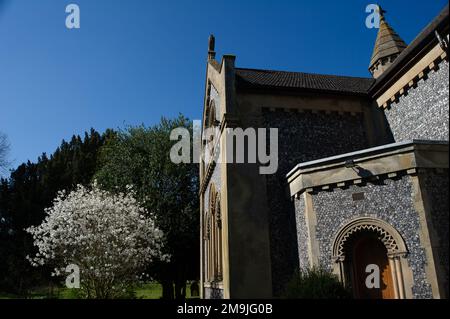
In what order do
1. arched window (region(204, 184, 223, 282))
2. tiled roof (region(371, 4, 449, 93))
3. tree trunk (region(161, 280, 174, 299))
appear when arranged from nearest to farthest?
tiled roof (region(371, 4, 449, 93)) < arched window (region(204, 184, 223, 282)) < tree trunk (region(161, 280, 174, 299))

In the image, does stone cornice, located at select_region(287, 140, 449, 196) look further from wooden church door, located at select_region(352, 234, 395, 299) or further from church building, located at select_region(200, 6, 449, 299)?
wooden church door, located at select_region(352, 234, 395, 299)

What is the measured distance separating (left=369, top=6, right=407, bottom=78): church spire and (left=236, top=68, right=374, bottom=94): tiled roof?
8.50 feet

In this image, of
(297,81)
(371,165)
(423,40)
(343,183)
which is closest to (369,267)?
(343,183)

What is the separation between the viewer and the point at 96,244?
15.8 m

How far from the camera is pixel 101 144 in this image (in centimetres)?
3609

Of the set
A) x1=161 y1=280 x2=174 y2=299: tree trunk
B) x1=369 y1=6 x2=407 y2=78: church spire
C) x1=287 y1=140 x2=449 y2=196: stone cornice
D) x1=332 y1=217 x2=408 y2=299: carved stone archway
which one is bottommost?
x1=161 y1=280 x2=174 y2=299: tree trunk

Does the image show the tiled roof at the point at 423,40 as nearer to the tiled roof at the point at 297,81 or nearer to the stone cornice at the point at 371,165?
the tiled roof at the point at 297,81

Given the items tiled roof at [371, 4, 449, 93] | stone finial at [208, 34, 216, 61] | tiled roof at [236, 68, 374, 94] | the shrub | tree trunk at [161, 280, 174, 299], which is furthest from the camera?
tree trunk at [161, 280, 174, 299]

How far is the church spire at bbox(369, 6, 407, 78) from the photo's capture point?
59.8 ft

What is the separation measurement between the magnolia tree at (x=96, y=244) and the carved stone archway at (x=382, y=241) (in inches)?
403

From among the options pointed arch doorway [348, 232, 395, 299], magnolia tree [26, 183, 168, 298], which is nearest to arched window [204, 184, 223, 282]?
magnolia tree [26, 183, 168, 298]

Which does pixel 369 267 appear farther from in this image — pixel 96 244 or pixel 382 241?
pixel 96 244

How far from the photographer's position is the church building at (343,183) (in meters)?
8.50

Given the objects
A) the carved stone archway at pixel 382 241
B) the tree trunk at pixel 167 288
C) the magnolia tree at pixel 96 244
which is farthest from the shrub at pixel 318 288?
the tree trunk at pixel 167 288
